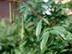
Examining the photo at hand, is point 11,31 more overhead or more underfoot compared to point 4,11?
more underfoot

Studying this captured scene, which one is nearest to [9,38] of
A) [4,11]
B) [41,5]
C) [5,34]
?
[5,34]

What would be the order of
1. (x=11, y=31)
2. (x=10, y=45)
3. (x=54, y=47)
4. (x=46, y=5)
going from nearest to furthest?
(x=54, y=47) → (x=46, y=5) → (x=10, y=45) → (x=11, y=31)

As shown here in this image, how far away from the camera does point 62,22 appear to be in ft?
2.73

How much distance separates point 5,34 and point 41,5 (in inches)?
28.1

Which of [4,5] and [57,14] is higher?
[4,5]

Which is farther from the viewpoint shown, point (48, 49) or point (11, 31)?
point (11, 31)

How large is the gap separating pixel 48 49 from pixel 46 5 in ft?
1.32

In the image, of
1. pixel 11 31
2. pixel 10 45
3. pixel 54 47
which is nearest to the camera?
pixel 54 47

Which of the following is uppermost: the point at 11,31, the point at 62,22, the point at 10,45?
the point at 62,22

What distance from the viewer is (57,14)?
892 millimetres

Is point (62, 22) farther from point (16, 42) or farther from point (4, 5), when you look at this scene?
point (4, 5)

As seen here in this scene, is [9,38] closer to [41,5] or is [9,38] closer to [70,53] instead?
[41,5]

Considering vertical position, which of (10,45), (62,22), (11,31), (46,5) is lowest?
(10,45)

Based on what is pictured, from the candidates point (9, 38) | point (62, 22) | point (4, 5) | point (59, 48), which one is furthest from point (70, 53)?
point (4, 5)
